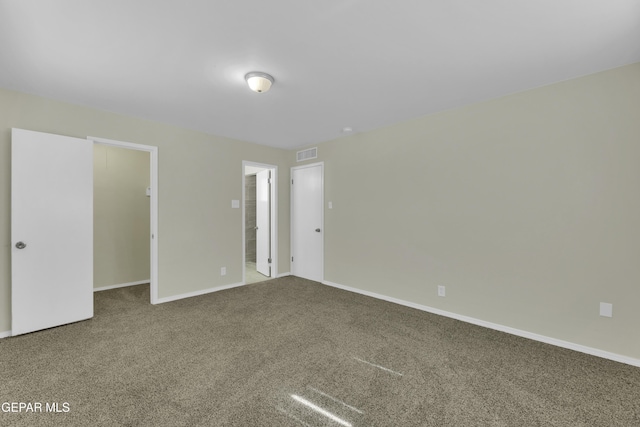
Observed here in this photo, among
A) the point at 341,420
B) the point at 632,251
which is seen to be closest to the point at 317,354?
the point at 341,420

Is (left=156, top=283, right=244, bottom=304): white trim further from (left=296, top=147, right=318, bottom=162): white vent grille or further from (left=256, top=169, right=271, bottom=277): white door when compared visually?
(left=296, top=147, right=318, bottom=162): white vent grille

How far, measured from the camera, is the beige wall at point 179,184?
2.73 metres

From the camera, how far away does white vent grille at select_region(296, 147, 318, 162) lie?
481 cm

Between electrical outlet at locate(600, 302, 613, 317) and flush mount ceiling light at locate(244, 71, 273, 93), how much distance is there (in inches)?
138

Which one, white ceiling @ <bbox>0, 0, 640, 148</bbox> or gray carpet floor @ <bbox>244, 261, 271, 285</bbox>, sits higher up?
white ceiling @ <bbox>0, 0, 640, 148</bbox>

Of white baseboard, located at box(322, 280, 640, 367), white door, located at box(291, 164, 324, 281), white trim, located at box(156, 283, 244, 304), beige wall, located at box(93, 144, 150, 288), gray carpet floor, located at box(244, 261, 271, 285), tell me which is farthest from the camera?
gray carpet floor, located at box(244, 261, 271, 285)

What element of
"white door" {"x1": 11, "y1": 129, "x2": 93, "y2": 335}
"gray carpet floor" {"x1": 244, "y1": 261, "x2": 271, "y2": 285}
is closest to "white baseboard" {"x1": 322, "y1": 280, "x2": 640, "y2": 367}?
"gray carpet floor" {"x1": 244, "y1": 261, "x2": 271, "y2": 285}

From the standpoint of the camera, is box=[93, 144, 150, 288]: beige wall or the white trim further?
box=[93, 144, 150, 288]: beige wall

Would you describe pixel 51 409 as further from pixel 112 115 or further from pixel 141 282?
pixel 141 282

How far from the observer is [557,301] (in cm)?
255

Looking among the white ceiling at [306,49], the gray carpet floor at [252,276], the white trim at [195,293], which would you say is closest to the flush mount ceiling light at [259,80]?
the white ceiling at [306,49]

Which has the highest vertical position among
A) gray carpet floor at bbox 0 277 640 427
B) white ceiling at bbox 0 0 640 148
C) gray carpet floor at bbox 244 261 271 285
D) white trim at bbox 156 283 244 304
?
white ceiling at bbox 0 0 640 148

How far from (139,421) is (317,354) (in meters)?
1.31

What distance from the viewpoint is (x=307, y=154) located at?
16.2 feet
